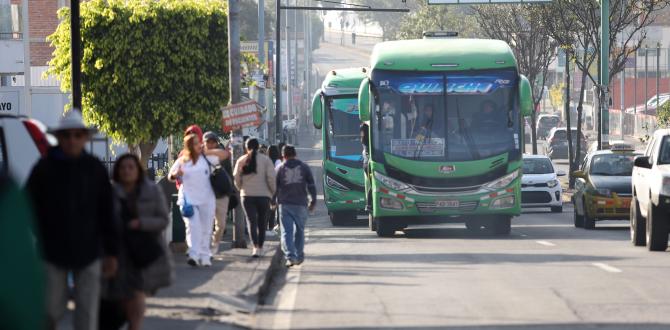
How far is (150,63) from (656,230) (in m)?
14.3

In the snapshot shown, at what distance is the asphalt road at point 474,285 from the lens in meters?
13.4

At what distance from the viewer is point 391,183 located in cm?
2638

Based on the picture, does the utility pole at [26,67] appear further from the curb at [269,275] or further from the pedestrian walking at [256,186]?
the pedestrian walking at [256,186]

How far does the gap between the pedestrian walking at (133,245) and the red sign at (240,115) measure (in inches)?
497

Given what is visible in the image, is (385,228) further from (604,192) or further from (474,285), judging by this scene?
(474,285)

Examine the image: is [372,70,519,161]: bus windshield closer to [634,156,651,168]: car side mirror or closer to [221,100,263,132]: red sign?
[221,100,263,132]: red sign

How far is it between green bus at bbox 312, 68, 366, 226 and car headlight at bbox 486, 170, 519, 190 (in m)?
7.80

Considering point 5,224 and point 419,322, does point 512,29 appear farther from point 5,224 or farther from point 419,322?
point 5,224

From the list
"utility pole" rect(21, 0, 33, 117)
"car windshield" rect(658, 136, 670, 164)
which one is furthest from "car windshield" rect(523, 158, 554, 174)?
"car windshield" rect(658, 136, 670, 164)

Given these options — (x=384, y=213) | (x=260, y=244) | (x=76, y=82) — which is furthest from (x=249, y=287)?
(x=384, y=213)

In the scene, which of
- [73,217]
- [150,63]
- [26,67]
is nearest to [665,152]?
[150,63]

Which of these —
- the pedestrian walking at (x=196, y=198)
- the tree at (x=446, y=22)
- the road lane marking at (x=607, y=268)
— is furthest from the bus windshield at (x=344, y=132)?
the tree at (x=446, y=22)

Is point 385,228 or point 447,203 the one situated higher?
point 447,203

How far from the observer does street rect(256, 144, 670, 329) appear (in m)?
13.4
